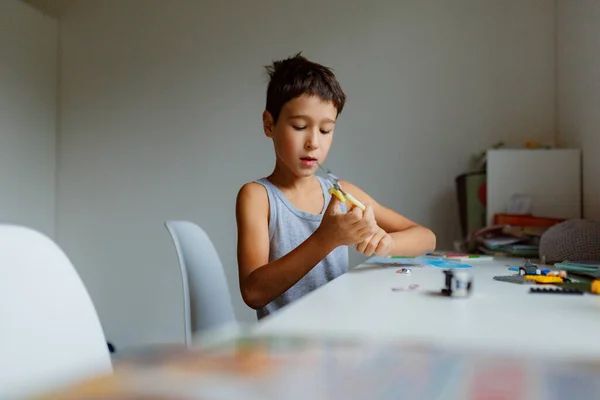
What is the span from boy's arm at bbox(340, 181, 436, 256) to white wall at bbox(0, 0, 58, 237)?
67.1 inches

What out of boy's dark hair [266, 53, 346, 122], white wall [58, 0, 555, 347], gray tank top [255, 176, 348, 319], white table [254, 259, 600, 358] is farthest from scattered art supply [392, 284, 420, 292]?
white wall [58, 0, 555, 347]

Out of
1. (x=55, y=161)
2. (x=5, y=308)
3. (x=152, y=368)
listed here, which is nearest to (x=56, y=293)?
(x=5, y=308)

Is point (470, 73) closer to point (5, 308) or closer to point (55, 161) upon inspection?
point (55, 161)

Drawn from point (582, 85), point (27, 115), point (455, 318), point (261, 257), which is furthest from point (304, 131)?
point (27, 115)

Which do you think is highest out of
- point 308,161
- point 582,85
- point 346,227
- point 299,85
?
point 582,85

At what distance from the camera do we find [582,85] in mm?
2041

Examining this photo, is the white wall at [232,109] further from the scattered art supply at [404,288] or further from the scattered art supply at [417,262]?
the scattered art supply at [404,288]

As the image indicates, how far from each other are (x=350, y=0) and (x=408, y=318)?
2.15m

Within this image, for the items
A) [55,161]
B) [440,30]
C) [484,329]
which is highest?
[440,30]

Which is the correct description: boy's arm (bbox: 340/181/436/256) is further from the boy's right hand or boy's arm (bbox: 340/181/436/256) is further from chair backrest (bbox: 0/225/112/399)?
chair backrest (bbox: 0/225/112/399)

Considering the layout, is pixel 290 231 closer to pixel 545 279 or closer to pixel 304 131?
pixel 304 131

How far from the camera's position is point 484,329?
598 millimetres

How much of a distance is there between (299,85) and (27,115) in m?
1.87

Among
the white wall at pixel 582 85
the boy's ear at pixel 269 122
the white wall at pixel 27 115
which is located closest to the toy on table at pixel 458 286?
the boy's ear at pixel 269 122
